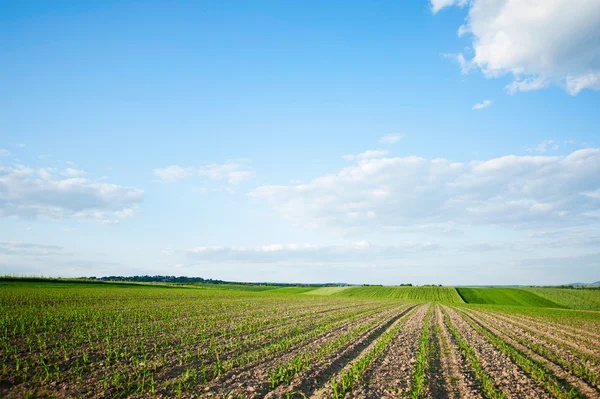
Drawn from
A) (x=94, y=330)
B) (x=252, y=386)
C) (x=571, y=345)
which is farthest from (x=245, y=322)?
(x=571, y=345)

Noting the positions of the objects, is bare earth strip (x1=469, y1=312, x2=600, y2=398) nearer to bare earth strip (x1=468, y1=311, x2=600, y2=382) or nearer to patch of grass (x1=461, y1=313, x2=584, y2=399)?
patch of grass (x1=461, y1=313, x2=584, y2=399)

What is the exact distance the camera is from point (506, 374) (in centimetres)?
1269

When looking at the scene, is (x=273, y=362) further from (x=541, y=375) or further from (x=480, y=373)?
(x=541, y=375)

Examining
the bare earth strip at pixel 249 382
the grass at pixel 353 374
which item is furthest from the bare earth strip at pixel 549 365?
the bare earth strip at pixel 249 382

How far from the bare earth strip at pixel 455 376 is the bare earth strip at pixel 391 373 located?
4.04 feet

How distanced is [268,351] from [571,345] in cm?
1912

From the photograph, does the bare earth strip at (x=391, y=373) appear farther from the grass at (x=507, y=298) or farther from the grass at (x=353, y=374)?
the grass at (x=507, y=298)

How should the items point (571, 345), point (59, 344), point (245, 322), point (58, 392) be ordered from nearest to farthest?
point (58, 392) → point (59, 344) → point (571, 345) → point (245, 322)

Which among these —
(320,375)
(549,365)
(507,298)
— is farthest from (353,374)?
(507,298)

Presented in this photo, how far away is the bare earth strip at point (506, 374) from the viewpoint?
35.3 ft

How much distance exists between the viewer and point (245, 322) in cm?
2503

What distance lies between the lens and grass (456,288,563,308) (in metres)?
74.9

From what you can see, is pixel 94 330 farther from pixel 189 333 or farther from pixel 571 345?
pixel 571 345

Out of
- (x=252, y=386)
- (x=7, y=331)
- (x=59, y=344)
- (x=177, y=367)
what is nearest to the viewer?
(x=252, y=386)
